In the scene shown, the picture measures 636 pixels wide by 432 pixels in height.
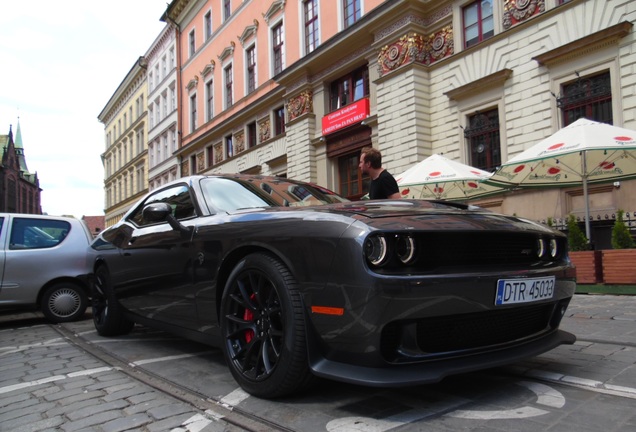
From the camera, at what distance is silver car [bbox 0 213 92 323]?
592 cm

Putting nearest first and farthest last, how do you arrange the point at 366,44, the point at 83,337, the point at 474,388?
the point at 474,388, the point at 83,337, the point at 366,44

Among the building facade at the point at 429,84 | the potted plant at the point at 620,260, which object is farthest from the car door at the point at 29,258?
the building facade at the point at 429,84

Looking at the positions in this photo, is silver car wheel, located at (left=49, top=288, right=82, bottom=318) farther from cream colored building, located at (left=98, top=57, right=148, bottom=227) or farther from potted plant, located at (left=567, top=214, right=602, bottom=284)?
cream colored building, located at (left=98, top=57, right=148, bottom=227)

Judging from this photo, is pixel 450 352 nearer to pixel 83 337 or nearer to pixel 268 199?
pixel 268 199

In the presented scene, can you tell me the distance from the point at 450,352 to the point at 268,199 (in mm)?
1616

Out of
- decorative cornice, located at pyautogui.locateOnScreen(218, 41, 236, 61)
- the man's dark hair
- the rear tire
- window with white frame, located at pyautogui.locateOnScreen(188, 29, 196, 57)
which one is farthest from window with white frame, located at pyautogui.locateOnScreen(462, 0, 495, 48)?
window with white frame, located at pyautogui.locateOnScreen(188, 29, 196, 57)

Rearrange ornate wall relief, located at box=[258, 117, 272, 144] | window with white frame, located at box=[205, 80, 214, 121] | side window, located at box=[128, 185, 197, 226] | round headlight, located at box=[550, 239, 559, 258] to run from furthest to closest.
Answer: window with white frame, located at box=[205, 80, 214, 121] < ornate wall relief, located at box=[258, 117, 272, 144] < side window, located at box=[128, 185, 197, 226] < round headlight, located at box=[550, 239, 559, 258]

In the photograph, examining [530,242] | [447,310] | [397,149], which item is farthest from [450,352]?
[397,149]

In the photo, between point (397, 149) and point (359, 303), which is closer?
point (359, 303)

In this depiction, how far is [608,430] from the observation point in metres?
1.94

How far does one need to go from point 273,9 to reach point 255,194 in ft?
77.7

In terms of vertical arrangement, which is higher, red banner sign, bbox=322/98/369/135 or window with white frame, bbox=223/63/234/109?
window with white frame, bbox=223/63/234/109

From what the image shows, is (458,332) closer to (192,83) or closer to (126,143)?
(192,83)

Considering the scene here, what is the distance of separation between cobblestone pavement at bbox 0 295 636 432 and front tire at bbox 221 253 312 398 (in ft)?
0.92
